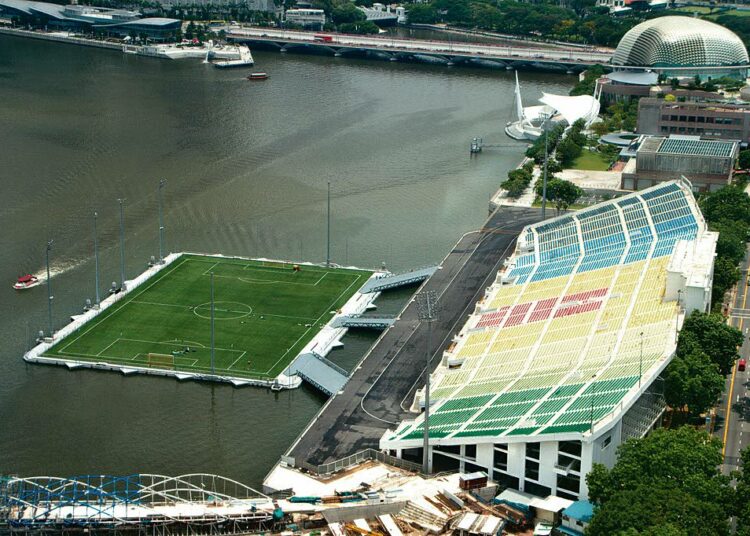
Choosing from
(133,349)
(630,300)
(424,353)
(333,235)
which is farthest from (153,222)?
(630,300)

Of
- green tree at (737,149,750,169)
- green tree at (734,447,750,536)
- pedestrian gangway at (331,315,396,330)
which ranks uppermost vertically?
green tree at (737,149,750,169)

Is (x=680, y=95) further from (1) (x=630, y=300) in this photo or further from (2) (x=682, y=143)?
(1) (x=630, y=300)

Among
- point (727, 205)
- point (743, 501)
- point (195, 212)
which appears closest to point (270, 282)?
point (195, 212)

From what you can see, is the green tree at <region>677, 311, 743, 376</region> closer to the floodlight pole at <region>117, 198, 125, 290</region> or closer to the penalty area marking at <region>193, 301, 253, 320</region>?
the penalty area marking at <region>193, 301, 253, 320</region>

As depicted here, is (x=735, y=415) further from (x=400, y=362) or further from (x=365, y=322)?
(x=365, y=322)

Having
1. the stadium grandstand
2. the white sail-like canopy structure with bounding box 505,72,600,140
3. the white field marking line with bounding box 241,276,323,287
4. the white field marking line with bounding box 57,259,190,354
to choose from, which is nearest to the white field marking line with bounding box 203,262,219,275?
the white field marking line with bounding box 57,259,190,354

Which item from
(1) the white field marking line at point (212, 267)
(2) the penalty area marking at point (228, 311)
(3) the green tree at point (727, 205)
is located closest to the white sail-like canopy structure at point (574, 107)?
(3) the green tree at point (727, 205)
